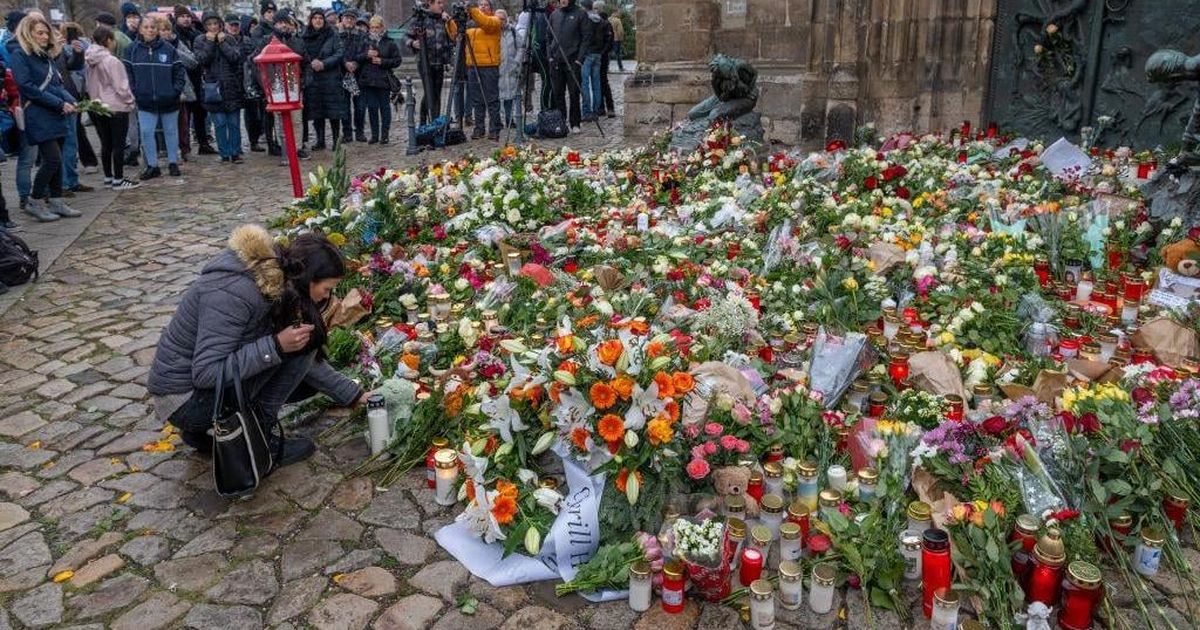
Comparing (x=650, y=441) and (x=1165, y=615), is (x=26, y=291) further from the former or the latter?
(x=1165, y=615)

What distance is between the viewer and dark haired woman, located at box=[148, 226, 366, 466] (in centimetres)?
362

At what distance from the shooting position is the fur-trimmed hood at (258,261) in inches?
144

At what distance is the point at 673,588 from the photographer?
3.01 meters

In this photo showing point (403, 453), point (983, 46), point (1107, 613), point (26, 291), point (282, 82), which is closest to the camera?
point (1107, 613)

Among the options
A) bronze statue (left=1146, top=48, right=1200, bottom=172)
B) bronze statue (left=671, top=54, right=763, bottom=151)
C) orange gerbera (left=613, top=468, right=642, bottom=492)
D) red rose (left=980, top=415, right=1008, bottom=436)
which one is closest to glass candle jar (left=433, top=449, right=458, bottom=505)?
orange gerbera (left=613, top=468, right=642, bottom=492)

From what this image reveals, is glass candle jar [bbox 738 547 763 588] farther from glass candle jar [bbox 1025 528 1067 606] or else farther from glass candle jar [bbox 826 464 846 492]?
glass candle jar [bbox 1025 528 1067 606]

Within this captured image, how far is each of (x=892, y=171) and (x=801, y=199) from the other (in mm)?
950

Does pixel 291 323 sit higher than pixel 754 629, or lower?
higher

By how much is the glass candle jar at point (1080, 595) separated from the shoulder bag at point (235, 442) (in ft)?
9.82

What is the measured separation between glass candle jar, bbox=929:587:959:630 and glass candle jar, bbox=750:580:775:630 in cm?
51

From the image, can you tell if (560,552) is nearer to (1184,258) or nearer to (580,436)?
(580,436)

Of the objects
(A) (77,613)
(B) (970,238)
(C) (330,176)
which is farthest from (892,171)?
(A) (77,613)

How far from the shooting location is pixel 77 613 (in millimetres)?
3098

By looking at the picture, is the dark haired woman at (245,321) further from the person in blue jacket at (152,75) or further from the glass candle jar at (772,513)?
the person in blue jacket at (152,75)
